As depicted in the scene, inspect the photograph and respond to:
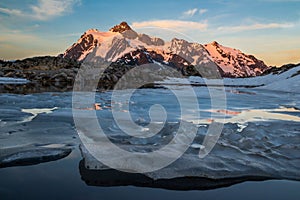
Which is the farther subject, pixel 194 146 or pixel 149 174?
pixel 194 146

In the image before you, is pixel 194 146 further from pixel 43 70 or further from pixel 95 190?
pixel 43 70

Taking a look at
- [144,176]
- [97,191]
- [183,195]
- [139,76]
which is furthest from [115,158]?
[139,76]

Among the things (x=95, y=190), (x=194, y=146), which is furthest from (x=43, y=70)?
(x=95, y=190)

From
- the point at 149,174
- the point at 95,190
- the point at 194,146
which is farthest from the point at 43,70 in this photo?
the point at 95,190

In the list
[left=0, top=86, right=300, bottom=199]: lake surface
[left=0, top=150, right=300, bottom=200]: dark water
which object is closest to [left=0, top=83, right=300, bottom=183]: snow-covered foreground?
[left=0, top=86, right=300, bottom=199]: lake surface

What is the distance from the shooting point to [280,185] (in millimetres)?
2846

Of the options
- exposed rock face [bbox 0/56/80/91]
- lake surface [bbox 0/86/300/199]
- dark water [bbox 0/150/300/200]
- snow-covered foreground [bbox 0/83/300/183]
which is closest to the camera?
dark water [bbox 0/150/300/200]

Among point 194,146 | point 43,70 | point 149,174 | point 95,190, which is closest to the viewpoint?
point 95,190

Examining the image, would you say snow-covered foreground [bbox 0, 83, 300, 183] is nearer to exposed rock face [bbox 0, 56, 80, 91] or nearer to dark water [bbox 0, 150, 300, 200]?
dark water [bbox 0, 150, 300, 200]

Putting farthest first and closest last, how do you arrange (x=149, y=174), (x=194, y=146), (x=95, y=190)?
(x=194, y=146) < (x=149, y=174) < (x=95, y=190)

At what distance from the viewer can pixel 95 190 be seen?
2.61 metres

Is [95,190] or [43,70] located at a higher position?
[43,70]

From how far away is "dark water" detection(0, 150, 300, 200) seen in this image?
2.50m

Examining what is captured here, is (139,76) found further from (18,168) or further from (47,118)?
(18,168)
